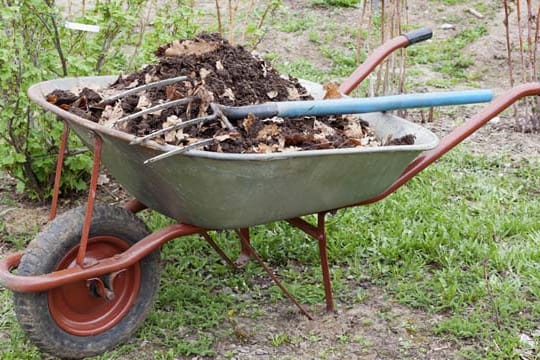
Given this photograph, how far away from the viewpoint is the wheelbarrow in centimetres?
245

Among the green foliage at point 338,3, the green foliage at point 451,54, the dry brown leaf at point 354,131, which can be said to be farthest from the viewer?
the green foliage at point 338,3

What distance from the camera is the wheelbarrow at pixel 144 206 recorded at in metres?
2.45

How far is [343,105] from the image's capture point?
2.68 m

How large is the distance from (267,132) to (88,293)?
2.95 ft

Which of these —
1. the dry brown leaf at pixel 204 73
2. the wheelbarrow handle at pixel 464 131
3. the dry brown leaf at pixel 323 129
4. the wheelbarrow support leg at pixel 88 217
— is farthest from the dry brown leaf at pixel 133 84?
the wheelbarrow handle at pixel 464 131

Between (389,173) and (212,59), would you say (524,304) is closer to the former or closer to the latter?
(389,173)

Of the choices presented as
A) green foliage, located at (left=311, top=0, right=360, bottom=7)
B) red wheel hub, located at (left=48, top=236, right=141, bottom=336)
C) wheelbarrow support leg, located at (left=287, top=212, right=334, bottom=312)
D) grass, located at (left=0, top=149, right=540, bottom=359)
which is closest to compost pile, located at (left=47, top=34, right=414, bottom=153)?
wheelbarrow support leg, located at (left=287, top=212, right=334, bottom=312)

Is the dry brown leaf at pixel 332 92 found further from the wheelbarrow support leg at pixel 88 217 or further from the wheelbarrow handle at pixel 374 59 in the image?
the wheelbarrow support leg at pixel 88 217

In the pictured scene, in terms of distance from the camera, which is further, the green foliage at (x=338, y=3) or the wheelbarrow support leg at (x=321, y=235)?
the green foliage at (x=338, y=3)

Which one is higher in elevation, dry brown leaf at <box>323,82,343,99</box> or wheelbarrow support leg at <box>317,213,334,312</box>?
dry brown leaf at <box>323,82,343,99</box>

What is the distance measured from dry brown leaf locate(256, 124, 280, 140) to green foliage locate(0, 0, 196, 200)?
52.1 inches

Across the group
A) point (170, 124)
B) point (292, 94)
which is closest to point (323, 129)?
point (292, 94)

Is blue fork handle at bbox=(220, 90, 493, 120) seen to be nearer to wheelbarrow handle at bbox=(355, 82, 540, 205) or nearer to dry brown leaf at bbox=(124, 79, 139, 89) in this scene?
wheelbarrow handle at bbox=(355, 82, 540, 205)

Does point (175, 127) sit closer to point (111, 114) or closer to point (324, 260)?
point (111, 114)
